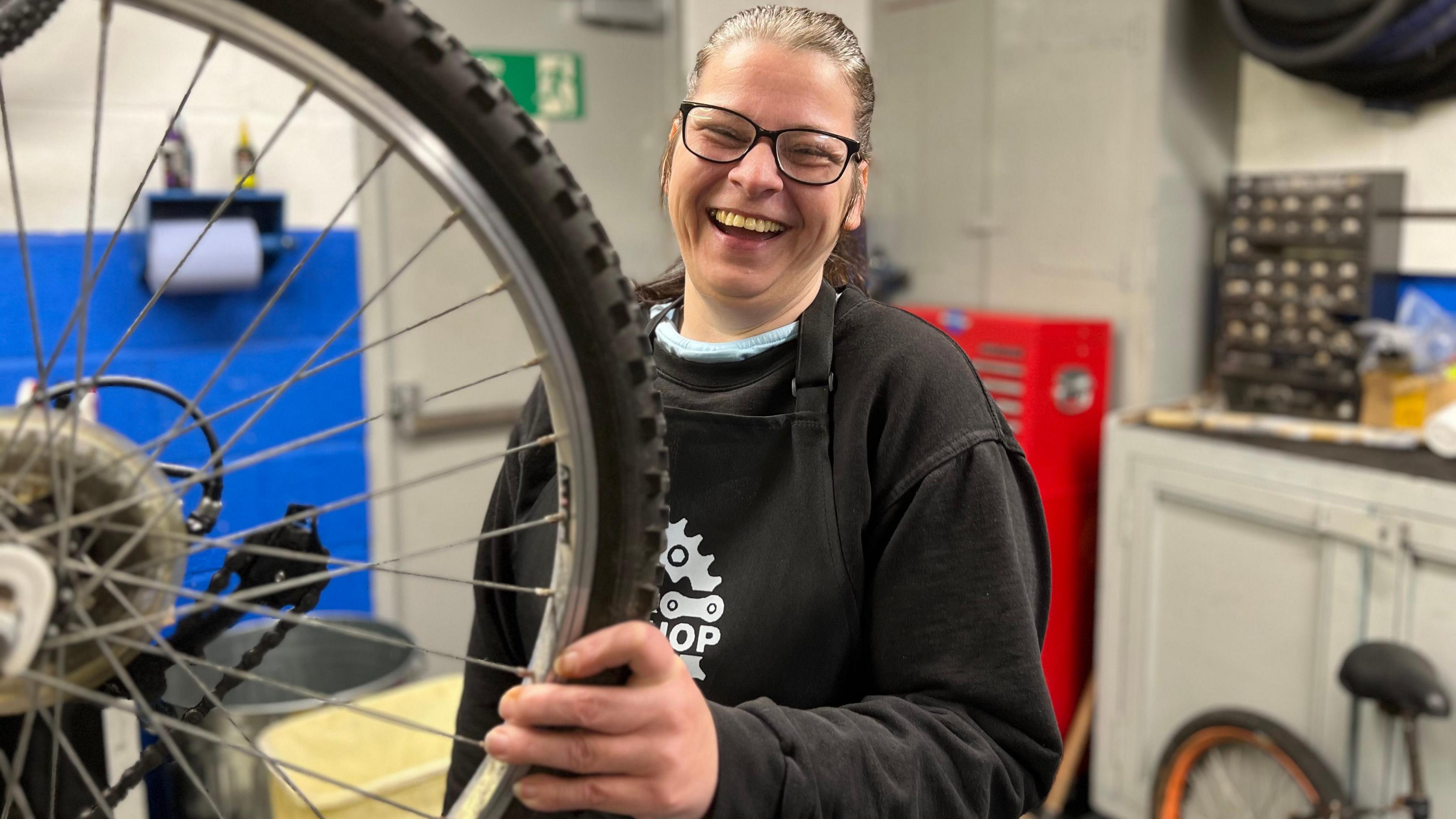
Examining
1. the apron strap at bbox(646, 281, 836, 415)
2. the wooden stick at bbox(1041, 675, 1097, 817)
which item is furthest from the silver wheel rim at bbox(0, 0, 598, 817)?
the wooden stick at bbox(1041, 675, 1097, 817)

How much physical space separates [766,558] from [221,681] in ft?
1.28

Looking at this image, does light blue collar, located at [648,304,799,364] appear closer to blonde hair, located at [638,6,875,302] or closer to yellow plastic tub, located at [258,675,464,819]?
blonde hair, located at [638,6,875,302]

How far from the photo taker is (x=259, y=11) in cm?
53

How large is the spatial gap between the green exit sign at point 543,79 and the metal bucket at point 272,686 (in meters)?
1.34

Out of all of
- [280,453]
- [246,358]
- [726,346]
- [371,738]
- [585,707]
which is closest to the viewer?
[585,707]

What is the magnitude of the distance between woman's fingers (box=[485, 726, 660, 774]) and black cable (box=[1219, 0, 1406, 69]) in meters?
2.17

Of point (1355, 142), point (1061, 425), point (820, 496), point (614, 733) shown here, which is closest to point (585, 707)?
point (614, 733)

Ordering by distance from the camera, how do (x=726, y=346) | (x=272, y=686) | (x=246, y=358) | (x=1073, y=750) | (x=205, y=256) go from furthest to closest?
1. (x=1073, y=750)
2. (x=246, y=358)
3. (x=205, y=256)
4. (x=272, y=686)
5. (x=726, y=346)

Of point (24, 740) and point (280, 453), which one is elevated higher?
point (280, 453)

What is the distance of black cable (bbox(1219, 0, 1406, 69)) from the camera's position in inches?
81.0

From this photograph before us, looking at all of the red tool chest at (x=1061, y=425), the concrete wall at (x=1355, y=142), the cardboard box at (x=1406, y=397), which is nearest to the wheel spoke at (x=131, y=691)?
the red tool chest at (x=1061, y=425)

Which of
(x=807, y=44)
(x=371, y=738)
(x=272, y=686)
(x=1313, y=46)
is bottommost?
(x=371, y=738)

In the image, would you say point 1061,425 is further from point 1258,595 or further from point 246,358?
point 246,358

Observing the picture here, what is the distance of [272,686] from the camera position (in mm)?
1819
